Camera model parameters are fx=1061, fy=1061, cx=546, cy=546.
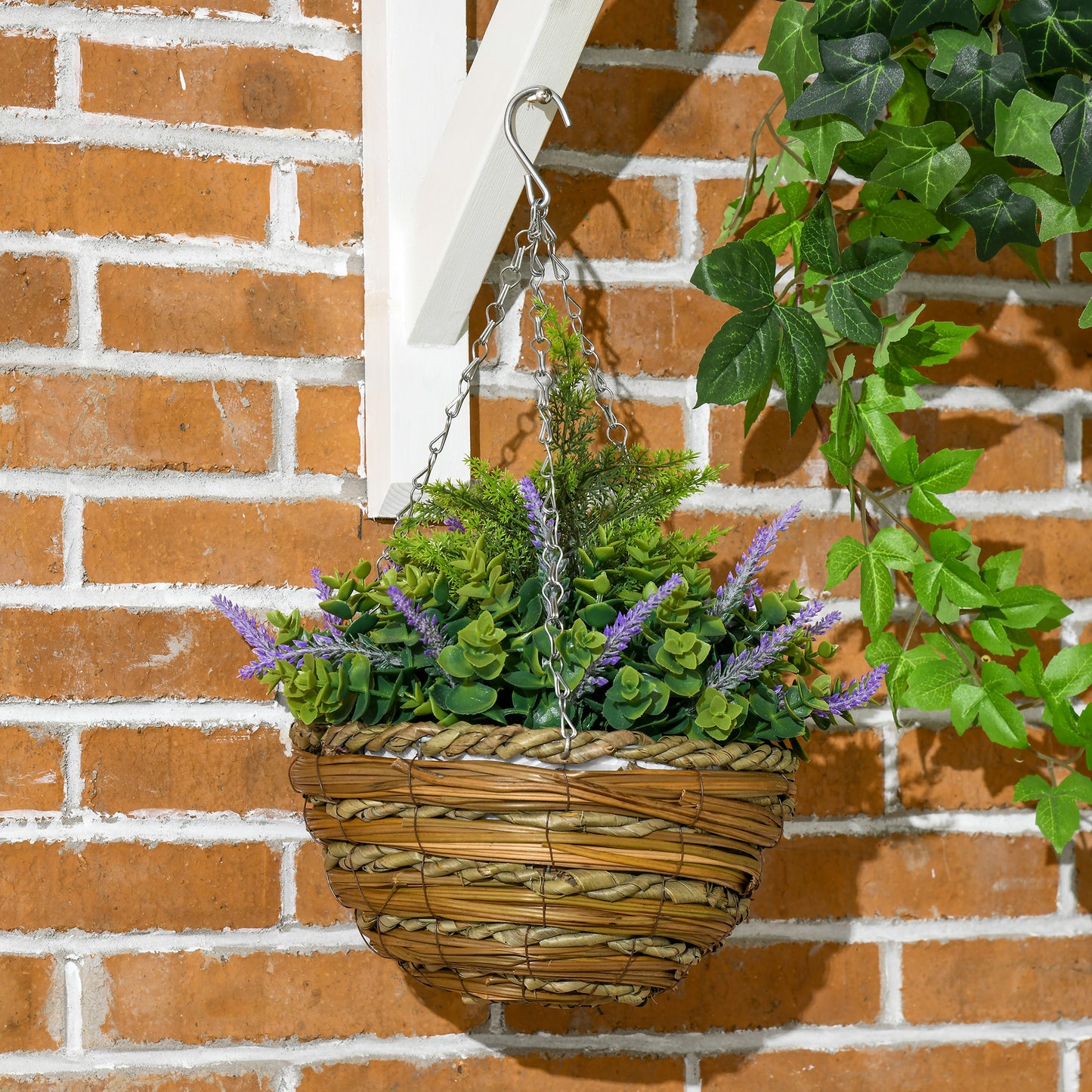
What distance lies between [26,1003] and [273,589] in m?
0.37

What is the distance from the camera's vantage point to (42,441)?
853 millimetres

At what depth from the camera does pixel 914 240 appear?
78cm

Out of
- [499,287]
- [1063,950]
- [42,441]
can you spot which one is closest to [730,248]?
[499,287]

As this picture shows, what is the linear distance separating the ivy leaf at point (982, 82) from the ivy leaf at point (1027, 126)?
11 millimetres

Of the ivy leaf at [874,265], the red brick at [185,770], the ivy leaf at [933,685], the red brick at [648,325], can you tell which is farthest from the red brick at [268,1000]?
the ivy leaf at [874,265]

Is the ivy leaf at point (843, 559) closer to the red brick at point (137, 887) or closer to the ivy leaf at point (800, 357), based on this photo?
the ivy leaf at point (800, 357)

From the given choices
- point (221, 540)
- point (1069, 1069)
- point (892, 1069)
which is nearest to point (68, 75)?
point (221, 540)

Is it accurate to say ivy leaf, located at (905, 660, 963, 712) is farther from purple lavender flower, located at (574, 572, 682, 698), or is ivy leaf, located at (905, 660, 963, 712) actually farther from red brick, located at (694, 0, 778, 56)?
red brick, located at (694, 0, 778, 56)

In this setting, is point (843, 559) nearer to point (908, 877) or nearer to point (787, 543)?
point (787, 543)

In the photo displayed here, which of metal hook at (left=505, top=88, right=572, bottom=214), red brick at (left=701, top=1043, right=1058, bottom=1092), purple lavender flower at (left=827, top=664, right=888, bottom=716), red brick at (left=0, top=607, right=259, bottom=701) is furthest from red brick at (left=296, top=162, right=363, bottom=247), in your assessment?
red brick at (left=701, top=1043, right=1058, bottom=1092)

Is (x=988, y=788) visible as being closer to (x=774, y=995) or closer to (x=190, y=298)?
(x=774, y=995)

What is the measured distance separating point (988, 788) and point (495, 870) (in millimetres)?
583

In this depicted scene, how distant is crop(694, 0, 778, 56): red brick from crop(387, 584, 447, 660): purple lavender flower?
0.60 meters

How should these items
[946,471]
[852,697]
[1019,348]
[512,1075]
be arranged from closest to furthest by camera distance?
[852,697]
[946,471]
[512,1075]
[1019,348]
